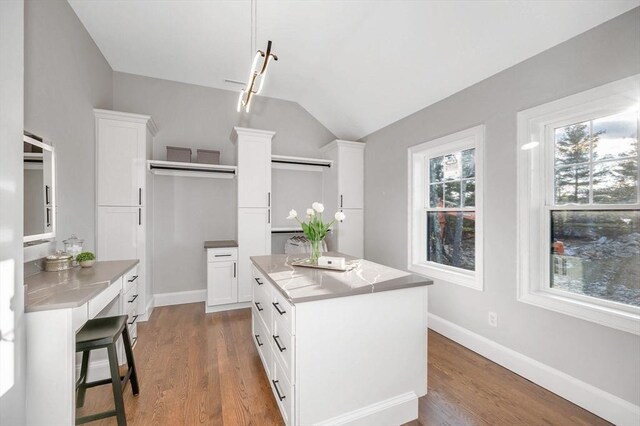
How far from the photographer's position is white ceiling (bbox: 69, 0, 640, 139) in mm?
2078

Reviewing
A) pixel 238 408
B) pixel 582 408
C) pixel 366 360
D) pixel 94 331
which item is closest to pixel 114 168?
pixel 94 331

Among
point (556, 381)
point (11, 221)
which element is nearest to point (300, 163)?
point (11, 221)

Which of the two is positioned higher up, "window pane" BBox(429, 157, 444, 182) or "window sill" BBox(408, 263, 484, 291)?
"window pane" BBox(429, 157, 444, 182)

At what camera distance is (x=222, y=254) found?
3641 mm

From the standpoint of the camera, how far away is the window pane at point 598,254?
179 centimetres

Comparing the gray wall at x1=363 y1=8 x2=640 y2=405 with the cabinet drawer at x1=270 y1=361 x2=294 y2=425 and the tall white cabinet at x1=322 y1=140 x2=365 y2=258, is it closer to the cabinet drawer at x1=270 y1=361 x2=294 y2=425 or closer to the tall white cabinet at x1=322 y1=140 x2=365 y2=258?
the tall white cabinet at x1=322 y1=140 x2=365 y2=258

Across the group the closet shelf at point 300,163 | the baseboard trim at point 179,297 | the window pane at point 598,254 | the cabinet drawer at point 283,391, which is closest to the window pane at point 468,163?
the window pane at point 598,254

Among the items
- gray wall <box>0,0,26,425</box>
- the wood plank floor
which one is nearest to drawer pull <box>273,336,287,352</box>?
the wood plank floor

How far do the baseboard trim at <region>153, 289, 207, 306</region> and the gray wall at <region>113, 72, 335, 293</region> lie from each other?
0.07 m

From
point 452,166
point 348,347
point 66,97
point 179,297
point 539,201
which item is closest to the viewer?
point 348,347

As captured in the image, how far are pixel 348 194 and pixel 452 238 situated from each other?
5.56ft

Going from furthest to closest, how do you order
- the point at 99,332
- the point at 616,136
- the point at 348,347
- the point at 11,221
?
1. the point at 616,136
2. the point at 99,332
3. the point at 348,347
4. the point at 11,221

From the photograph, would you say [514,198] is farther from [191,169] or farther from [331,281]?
[191,169]

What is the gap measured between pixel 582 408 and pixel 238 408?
7.56ft
